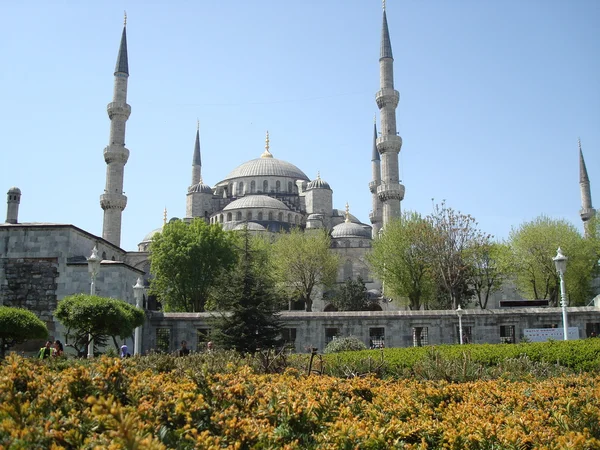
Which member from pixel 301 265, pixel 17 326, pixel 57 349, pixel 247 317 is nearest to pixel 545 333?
pixel 247 317

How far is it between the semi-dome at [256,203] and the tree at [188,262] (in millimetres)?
18978

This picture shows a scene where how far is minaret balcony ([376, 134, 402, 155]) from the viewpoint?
127ft

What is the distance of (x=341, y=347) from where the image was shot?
61.7 feet

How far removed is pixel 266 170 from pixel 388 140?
2304 cm

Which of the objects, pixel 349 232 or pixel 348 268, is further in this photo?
pixel 349 232

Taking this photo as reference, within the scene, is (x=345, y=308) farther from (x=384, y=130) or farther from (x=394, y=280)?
(x=384, y=130)

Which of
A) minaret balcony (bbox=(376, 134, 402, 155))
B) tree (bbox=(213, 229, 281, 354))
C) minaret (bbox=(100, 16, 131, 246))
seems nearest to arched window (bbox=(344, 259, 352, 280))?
minaret balcony (bbox=(376, 134, 402, 155))

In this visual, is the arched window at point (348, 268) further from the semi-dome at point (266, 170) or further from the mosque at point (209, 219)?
the semi-dome at point (266, 170)

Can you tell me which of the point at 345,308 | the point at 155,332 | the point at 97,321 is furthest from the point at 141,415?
the point at 345,308

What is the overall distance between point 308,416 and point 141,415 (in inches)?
47.7

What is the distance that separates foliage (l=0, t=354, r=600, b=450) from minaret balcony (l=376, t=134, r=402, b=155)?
111 feet

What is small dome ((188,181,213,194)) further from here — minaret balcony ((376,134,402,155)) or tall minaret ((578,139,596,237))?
tall minaret ((578,139,596,237))

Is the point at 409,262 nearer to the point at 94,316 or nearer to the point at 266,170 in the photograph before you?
the point at 94,316

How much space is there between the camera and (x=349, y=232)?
5200cm
